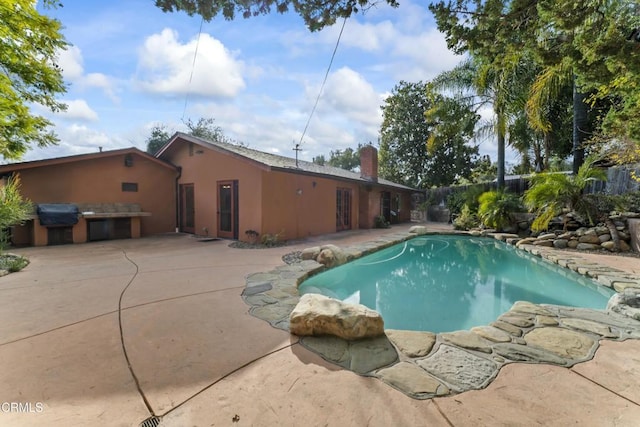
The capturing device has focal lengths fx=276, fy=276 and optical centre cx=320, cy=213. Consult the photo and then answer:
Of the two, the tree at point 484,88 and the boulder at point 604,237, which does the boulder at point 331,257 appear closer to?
the boulder at point 604,237

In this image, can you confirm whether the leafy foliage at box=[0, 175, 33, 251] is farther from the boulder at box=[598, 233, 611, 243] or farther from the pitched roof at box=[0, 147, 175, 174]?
the boulder at box=[598, 233, 611, 243]

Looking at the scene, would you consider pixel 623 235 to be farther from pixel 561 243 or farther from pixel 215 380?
pixel 215 380

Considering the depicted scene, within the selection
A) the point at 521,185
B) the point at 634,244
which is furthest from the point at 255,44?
the point at 521,185

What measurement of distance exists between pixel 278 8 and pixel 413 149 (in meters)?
19.3

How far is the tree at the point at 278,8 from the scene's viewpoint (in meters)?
3.48

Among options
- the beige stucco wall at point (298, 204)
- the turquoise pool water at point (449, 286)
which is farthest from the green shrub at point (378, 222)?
the turquoise pool water at point (449, 286)

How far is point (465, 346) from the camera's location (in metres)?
2.61

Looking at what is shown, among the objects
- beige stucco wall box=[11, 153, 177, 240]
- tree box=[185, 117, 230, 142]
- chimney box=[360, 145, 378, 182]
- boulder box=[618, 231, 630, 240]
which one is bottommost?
boulder box=[618, 231, 630, 240]

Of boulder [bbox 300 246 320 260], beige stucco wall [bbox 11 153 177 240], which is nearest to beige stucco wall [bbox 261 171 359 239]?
boulder [bbox 300 246 320 260]

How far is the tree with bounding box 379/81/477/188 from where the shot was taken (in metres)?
20.1

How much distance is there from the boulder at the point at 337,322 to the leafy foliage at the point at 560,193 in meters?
8.60

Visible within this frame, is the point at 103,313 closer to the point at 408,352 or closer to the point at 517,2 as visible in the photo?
the point at 408,352

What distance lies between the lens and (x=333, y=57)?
21.5ft

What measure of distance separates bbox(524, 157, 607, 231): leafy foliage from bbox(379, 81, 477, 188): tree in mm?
11057
